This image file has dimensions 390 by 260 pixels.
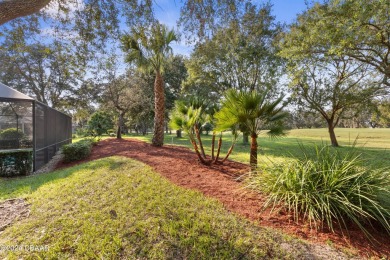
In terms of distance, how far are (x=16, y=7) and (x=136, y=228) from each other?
12.6 feet

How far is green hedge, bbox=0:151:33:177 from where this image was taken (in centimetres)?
643

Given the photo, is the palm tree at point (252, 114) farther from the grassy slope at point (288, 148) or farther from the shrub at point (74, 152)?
the shrub at point (74, 152)

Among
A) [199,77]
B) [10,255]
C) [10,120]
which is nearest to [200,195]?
[10,255]

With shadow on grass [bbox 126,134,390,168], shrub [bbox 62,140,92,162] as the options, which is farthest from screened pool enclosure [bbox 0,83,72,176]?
shadow on grass [bbox 126,134,390,168]

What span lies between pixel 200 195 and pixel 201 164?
234 centimetres

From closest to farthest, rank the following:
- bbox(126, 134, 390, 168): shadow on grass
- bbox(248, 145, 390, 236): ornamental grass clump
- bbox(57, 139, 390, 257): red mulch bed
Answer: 1. bbox(57, 139, 390, 257): red mulch bed
2. bbox(248, 145, 390, 236): ornamental grass clump
3. bbox(126, 134, 390, 168): shadow on grass

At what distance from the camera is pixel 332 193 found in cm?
286

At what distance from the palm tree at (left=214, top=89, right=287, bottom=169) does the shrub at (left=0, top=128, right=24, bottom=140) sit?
885 cm

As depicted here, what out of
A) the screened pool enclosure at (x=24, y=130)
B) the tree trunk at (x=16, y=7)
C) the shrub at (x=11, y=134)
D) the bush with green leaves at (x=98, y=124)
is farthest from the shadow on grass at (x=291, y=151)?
the shrub at (x=11, y=134)

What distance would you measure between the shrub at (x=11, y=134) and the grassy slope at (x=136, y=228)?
237 inches

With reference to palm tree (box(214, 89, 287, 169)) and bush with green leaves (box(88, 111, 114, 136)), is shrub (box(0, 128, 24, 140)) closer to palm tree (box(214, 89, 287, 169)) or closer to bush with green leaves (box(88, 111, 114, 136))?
Answer: bush with green leaves (box(88, 111, 114, 136))

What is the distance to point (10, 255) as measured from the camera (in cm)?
213

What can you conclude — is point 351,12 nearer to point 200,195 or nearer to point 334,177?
point 334,177

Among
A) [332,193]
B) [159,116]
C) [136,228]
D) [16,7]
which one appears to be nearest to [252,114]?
[332,193]
